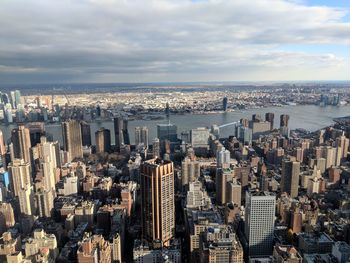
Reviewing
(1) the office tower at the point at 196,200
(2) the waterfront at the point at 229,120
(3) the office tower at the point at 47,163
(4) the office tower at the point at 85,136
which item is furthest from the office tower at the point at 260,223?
(2) the waterfront at the point at 229,120

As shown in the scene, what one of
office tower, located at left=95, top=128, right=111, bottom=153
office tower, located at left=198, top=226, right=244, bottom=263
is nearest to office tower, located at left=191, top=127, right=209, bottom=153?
office tower, located at left=95, top=128, right=111, bottom=153

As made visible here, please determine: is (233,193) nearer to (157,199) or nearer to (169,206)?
(169,206)

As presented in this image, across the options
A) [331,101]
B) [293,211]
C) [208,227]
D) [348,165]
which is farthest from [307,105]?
[208,227]

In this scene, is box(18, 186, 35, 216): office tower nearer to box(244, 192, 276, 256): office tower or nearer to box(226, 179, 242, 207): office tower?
box(226, 179, 242, 207): office tower

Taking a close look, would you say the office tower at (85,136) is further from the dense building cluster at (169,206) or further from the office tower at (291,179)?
the office tower at (291,179)

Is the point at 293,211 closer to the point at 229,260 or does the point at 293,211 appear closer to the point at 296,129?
the point at 229,260
